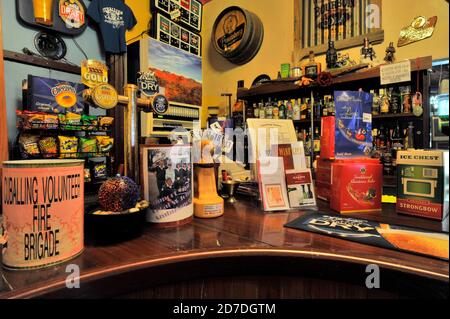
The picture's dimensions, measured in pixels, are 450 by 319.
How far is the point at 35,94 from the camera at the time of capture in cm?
208

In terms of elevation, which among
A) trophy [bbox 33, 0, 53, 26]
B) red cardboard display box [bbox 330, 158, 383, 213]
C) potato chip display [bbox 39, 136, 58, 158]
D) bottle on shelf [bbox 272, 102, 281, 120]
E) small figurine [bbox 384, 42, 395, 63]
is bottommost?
red cardboard display box [bbox 330, 158, 383, 213]

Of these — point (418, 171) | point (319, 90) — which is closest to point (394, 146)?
point (319, 90)

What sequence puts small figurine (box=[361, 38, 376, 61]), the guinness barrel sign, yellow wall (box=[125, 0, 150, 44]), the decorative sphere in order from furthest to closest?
the guinness barrel sign, yellow wall (box=[125, 0, 150, 44]), small figurine (box=[361, 38, 376, 61]), the decorative sphere

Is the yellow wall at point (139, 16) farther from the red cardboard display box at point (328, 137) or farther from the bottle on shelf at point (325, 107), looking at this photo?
the red cardboard display box at point (328, 137)

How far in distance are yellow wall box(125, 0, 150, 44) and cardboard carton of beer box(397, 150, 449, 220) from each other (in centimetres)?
318

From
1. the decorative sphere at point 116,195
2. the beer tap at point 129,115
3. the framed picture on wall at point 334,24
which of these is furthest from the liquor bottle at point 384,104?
the decorative sphere at point 116,195

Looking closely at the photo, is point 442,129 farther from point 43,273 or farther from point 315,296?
point 43,273

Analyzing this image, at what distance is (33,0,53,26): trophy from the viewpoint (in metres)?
2.19

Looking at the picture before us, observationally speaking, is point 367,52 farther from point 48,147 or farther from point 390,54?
point 48,147

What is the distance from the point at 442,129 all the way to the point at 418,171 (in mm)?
555

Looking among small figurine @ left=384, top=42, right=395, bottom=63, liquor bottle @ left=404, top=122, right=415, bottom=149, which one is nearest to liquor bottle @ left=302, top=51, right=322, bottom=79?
small figurine @ left=384, top=42, right=395, bottom=63

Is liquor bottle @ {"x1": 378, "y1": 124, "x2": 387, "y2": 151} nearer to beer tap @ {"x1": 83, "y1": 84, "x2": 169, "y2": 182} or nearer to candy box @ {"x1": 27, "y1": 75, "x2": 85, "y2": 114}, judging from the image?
beer tap @ {"x1": 83, "y1": 84, "x2": 169, "y2": 182}

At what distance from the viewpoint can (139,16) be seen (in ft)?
10.6

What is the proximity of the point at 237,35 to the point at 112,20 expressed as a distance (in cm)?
154
